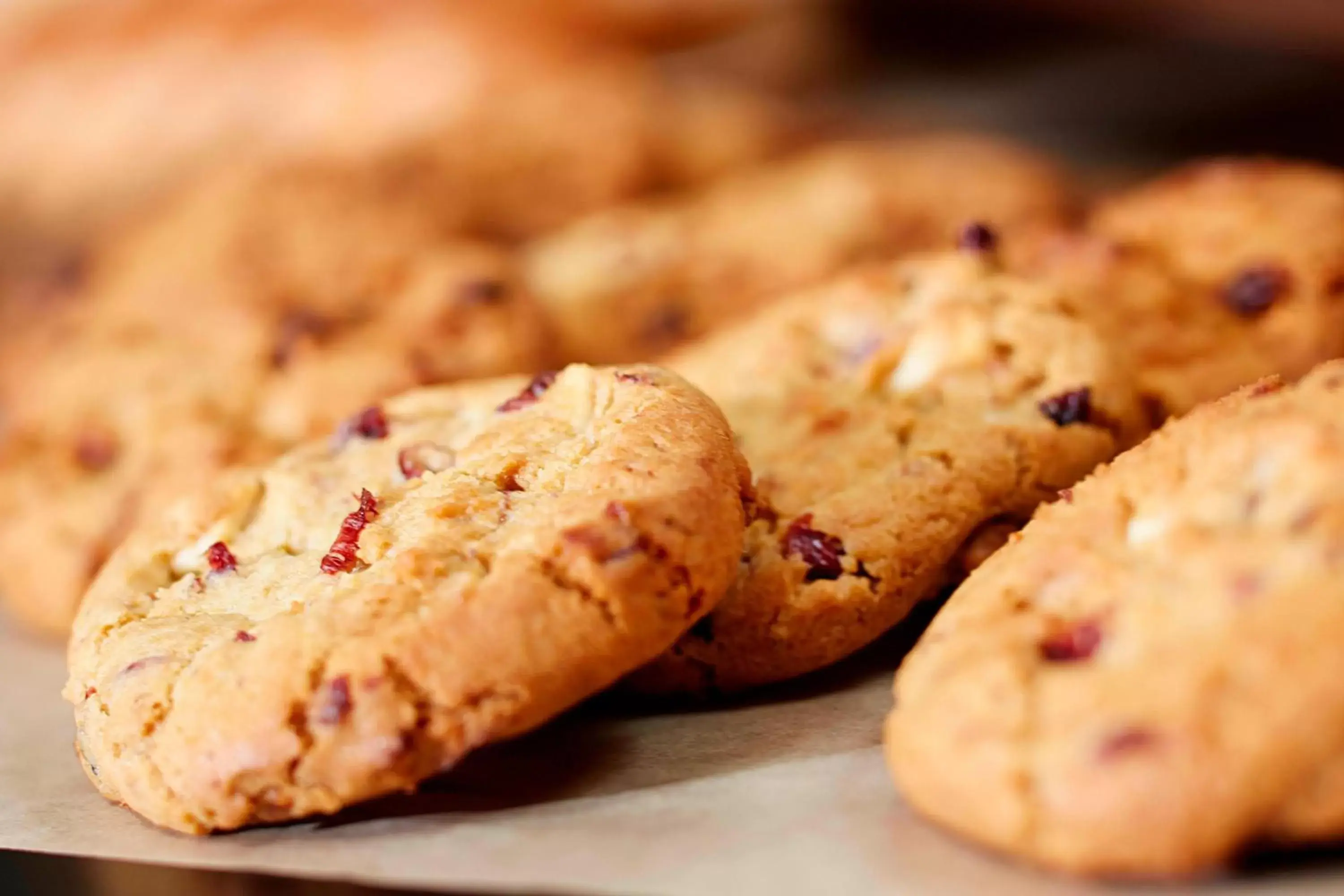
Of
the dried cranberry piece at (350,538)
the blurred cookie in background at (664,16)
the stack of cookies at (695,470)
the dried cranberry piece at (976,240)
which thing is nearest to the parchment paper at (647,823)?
the stack of cookies at (695,470)

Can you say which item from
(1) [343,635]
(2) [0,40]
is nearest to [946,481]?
(1) [343,635]

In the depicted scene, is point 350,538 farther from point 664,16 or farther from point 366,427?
point 664,16

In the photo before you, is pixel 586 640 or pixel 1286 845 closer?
pixel 1286 845

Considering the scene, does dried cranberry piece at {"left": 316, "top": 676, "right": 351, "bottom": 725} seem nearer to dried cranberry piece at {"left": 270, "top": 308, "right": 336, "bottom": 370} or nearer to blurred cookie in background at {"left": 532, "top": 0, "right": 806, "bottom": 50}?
dried cranberry piece at {"left": 270, "top": 308, "right": 336, "bottom": 370}

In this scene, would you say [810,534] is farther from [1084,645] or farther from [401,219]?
[401,219]

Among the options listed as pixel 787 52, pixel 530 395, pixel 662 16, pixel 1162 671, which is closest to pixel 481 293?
pixel 530 395

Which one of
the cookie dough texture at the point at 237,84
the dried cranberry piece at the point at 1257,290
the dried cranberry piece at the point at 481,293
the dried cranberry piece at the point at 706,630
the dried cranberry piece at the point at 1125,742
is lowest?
the dried cranberry piece at the point at 706,630

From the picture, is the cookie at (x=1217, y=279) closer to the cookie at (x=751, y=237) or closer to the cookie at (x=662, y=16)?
the cookie at (x=751, y=237)
